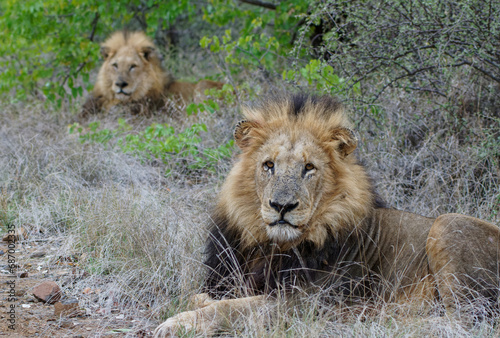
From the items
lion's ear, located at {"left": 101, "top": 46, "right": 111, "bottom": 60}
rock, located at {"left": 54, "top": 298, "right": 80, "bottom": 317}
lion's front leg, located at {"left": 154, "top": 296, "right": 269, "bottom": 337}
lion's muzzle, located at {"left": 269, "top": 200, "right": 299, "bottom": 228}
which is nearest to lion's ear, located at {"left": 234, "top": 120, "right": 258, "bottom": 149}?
lion's muzzle, located at {"left": 269, "top": 200, "right": 299, "bottom": 228}

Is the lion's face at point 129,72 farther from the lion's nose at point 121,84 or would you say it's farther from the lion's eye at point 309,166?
the lion's eye at point 309,166

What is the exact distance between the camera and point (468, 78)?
21.4 ft

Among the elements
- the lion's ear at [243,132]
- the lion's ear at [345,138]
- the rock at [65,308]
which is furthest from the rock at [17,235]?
the lion's ear at [345,138]

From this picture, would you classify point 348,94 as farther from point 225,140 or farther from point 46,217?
point 46,217

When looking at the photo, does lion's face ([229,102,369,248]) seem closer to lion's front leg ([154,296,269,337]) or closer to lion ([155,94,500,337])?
lion ([155,94,500,337])

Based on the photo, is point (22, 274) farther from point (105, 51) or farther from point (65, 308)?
point (105, 51)

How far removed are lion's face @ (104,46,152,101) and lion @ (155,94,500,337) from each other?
5827 mm

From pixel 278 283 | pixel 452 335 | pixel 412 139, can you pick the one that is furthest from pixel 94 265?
pixel 412 139

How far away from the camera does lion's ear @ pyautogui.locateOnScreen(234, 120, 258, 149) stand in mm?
4105

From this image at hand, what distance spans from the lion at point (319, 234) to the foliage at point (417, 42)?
2192mm

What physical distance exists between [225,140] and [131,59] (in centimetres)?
342

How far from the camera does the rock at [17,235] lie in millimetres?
5133

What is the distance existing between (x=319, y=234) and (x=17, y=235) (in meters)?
2.86

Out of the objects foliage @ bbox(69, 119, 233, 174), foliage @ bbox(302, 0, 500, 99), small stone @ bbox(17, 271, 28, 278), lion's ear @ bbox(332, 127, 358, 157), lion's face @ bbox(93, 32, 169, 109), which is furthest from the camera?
lion's face @ bbox(93, 32, 169, 109)
